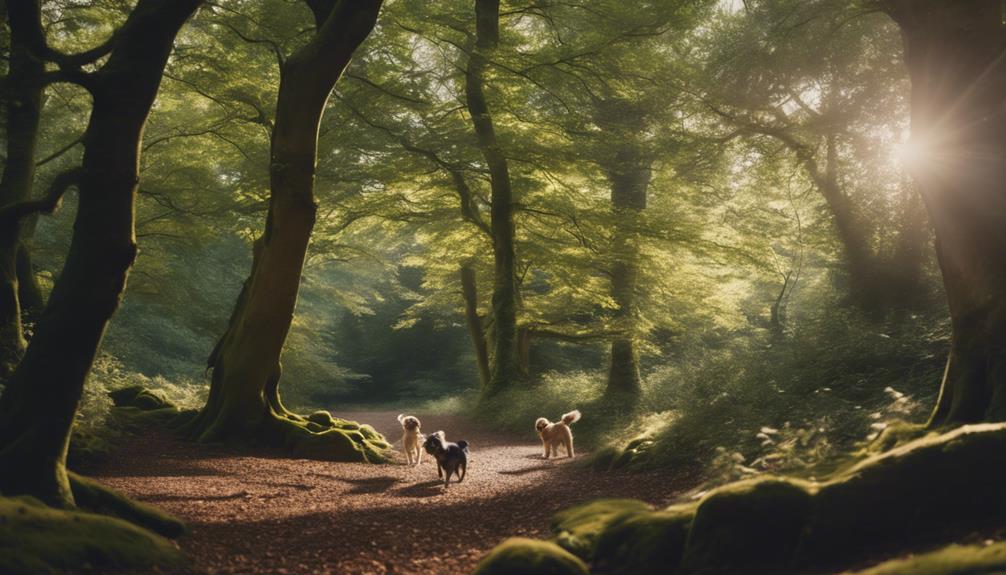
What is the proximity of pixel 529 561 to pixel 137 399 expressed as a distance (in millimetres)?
Result: 14015

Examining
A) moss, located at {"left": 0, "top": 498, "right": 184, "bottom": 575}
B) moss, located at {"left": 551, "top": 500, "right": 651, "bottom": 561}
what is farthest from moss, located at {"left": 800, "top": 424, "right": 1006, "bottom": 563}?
moss, located at {"left": 0, "top": 498, "right": 184, "bottom": 575}

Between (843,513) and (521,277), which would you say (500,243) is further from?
(843,513)

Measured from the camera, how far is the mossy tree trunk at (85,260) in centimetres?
520

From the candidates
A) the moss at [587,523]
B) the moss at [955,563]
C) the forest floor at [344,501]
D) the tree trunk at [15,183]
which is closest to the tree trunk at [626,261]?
the forest floor at [344,501]

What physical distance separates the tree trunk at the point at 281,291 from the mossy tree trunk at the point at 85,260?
5316 mm

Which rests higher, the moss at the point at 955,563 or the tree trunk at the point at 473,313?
the tree trunk at the point at 473,313

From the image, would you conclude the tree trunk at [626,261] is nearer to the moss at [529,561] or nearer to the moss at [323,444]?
the moss at [323,444]

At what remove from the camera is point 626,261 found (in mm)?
20719

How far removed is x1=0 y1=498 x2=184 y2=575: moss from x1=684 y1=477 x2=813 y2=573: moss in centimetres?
364

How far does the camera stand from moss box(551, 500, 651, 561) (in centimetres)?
498

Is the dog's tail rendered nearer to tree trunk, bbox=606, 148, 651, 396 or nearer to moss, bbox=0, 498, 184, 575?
tree trunk, bbox=606, 148, 651, 396

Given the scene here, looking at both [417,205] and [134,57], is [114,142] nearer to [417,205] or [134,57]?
[134,57]

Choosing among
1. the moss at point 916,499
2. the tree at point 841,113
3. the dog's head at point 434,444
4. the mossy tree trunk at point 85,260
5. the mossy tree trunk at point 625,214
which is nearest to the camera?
the moss at point 916,499

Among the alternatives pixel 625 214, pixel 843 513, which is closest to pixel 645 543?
pixel 843 513
